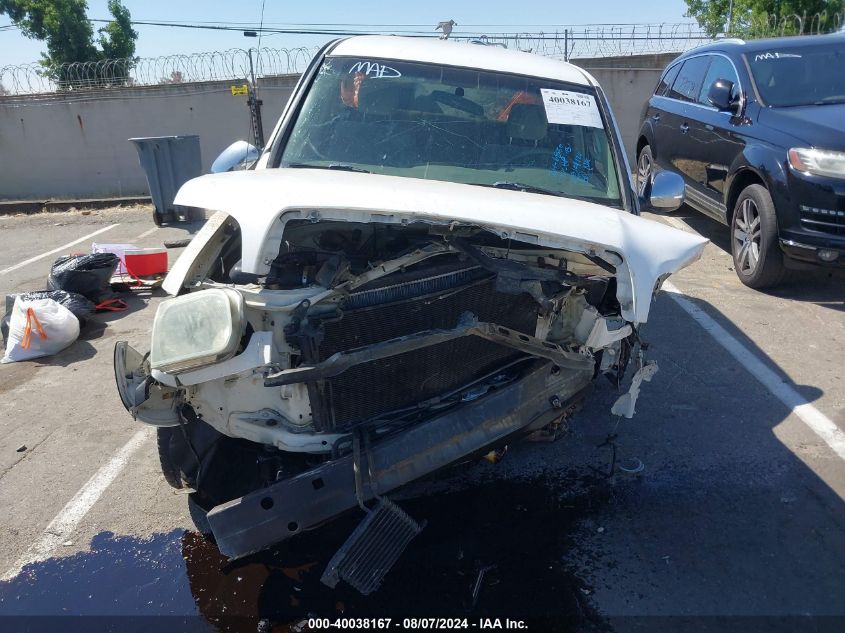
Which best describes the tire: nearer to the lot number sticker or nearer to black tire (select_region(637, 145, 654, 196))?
black tire (select_region(637, 145, 654, 196))

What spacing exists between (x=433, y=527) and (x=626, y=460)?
1222 mm

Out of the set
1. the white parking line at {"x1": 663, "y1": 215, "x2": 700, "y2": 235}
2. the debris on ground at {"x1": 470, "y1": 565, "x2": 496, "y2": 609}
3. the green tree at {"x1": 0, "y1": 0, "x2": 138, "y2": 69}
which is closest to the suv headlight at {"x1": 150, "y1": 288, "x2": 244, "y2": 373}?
the debris on ground at {"x1": 470, "y1": 565, "x2": 496, "y2": 609}

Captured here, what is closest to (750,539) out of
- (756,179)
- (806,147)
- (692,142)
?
(806,147)

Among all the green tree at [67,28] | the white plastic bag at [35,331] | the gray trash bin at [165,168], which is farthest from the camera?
the green tree at [67,28]

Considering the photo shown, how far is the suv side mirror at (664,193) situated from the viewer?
390 cm

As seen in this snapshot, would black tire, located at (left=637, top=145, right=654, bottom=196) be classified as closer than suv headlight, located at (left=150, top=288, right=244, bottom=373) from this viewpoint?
No

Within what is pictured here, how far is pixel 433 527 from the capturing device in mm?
3289

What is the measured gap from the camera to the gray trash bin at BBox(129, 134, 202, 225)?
10.3 metres

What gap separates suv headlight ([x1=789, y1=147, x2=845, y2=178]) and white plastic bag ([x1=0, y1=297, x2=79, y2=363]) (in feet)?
20.2

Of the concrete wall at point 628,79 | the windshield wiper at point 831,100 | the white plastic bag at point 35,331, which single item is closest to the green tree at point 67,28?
the concrete wall at point 628,79

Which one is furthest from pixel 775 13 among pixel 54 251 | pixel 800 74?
pixel 54 251

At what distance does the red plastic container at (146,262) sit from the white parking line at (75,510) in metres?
3.33

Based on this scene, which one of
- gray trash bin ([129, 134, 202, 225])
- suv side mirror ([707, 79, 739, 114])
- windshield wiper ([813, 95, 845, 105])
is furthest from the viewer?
gray trash bin ([129, 134, 202, 225])

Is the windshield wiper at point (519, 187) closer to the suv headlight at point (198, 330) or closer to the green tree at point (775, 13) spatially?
the suv headlight at point (198, 330)
